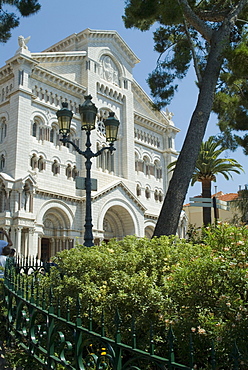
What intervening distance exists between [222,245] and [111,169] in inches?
1011

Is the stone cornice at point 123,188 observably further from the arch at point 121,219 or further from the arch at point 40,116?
the arch at point 40,116

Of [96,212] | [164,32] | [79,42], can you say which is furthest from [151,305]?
[79,42]

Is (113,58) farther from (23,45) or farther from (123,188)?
(123,188)

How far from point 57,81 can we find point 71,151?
485 centimetres

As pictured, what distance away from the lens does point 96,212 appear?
84.8ft

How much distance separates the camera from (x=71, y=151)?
26.6 m

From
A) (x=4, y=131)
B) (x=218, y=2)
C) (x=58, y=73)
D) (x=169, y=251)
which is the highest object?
(x=58, y=73)

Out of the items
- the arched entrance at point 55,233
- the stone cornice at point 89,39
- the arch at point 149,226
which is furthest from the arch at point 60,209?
the stone cornice at point 89,39

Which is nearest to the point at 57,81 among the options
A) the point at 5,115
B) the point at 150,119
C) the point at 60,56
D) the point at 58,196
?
the point at 60,56

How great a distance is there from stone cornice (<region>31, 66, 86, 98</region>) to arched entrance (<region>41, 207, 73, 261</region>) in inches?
335

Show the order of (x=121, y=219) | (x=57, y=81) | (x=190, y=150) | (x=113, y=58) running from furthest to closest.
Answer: (x=113, y=58) → (x=121, y=219) → (x=57, y=81) → (x=190, y=150)

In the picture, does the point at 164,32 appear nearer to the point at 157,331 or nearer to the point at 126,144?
the point at 157,331

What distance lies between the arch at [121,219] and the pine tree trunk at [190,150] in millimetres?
17434

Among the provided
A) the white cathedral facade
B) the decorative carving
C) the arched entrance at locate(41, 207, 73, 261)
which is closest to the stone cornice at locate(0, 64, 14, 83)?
the white cathedral facade
